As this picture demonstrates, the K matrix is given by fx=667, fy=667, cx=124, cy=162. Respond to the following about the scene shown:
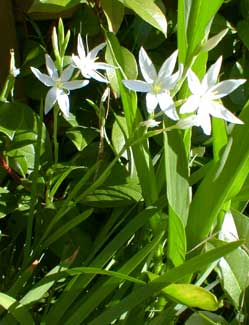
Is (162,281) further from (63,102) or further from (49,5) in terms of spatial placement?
(49,5)

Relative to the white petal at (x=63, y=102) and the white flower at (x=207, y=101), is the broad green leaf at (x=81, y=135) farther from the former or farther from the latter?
the white flower at (x=207, y=101)

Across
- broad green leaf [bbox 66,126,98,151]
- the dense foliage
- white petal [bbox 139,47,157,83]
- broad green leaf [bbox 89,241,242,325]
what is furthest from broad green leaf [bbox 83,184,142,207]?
white petal [bbox 139,47,157,83]

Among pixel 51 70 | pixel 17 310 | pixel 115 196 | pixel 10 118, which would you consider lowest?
pixel 17 310

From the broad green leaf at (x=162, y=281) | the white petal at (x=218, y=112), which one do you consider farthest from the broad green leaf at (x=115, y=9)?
the broad green leaf at (x=162, y=281)

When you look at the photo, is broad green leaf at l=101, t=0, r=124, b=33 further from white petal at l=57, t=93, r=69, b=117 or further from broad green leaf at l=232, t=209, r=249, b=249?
broad green leaf at l=232, t=209, r=249, b=249

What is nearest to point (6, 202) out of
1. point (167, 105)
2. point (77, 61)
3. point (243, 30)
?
point (77, 61)

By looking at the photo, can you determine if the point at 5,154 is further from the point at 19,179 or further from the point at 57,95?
the point at 57,95

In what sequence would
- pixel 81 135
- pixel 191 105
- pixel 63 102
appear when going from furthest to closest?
pixel 81 135, pixel 63 102, pixel 191 105
